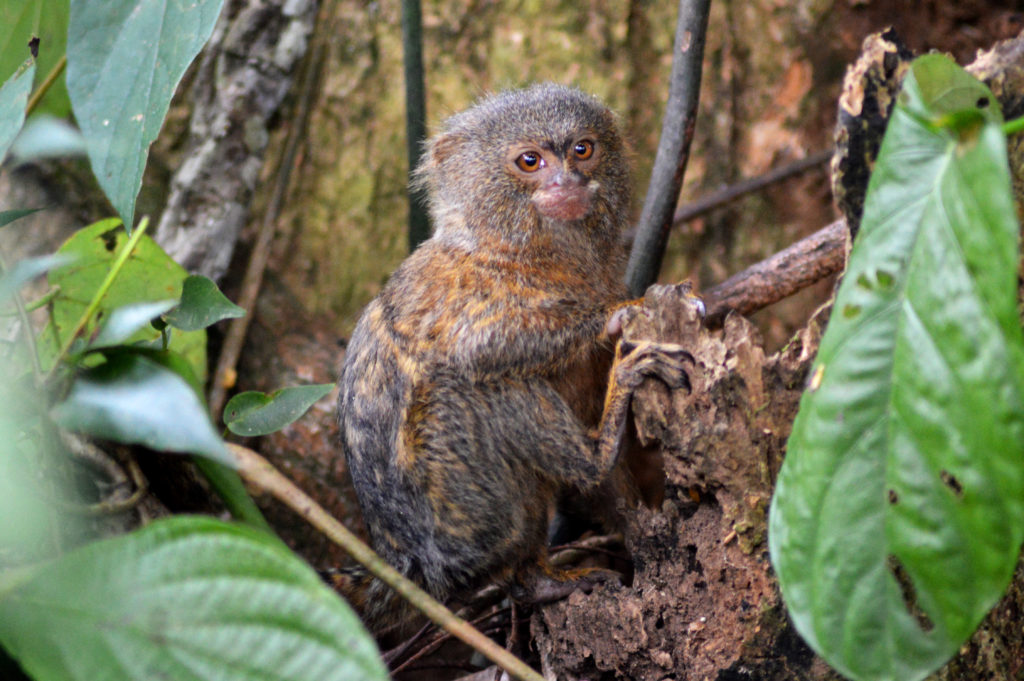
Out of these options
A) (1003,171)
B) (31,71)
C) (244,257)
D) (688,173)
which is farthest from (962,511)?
(244,257)

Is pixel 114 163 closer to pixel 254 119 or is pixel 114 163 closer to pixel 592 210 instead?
pixel 592 210

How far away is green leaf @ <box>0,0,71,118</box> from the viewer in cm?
246

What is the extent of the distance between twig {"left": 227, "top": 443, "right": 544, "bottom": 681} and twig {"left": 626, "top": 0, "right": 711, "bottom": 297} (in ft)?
6.12

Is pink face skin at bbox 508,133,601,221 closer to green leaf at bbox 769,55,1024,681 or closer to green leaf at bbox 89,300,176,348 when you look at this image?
green leaf at bbox 89,300,176,348

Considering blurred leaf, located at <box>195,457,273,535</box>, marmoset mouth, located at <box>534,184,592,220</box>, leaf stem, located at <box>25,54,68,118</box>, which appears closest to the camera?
blurred leaf, located at <box>195,457,273,535</box>

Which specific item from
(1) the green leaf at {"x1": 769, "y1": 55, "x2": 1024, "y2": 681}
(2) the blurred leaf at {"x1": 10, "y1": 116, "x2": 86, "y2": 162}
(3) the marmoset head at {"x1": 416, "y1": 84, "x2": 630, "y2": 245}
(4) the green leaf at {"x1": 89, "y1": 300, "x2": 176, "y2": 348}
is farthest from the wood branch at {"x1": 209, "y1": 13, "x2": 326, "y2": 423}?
(1) the green leaf at {"x1": 769, "y1": 55, "x2": 1024, "y2": 681}

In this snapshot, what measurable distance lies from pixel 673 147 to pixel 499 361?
3.38ft

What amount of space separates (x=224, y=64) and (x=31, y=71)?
202 cm

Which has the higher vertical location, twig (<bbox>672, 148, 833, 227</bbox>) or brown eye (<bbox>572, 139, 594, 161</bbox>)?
brown eye (<bbox>572, 139, 594, 161</bbox>)

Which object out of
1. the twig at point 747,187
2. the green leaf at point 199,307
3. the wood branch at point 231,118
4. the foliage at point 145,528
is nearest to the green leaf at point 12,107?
the foliage at point 145,528

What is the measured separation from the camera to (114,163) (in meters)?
1.77

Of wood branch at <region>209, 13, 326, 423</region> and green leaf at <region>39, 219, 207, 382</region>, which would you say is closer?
green leaf at <region>39, 219, 207, 382</region>

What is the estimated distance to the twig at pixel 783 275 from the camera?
9.71ft

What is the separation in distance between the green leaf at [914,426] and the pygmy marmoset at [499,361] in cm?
117
